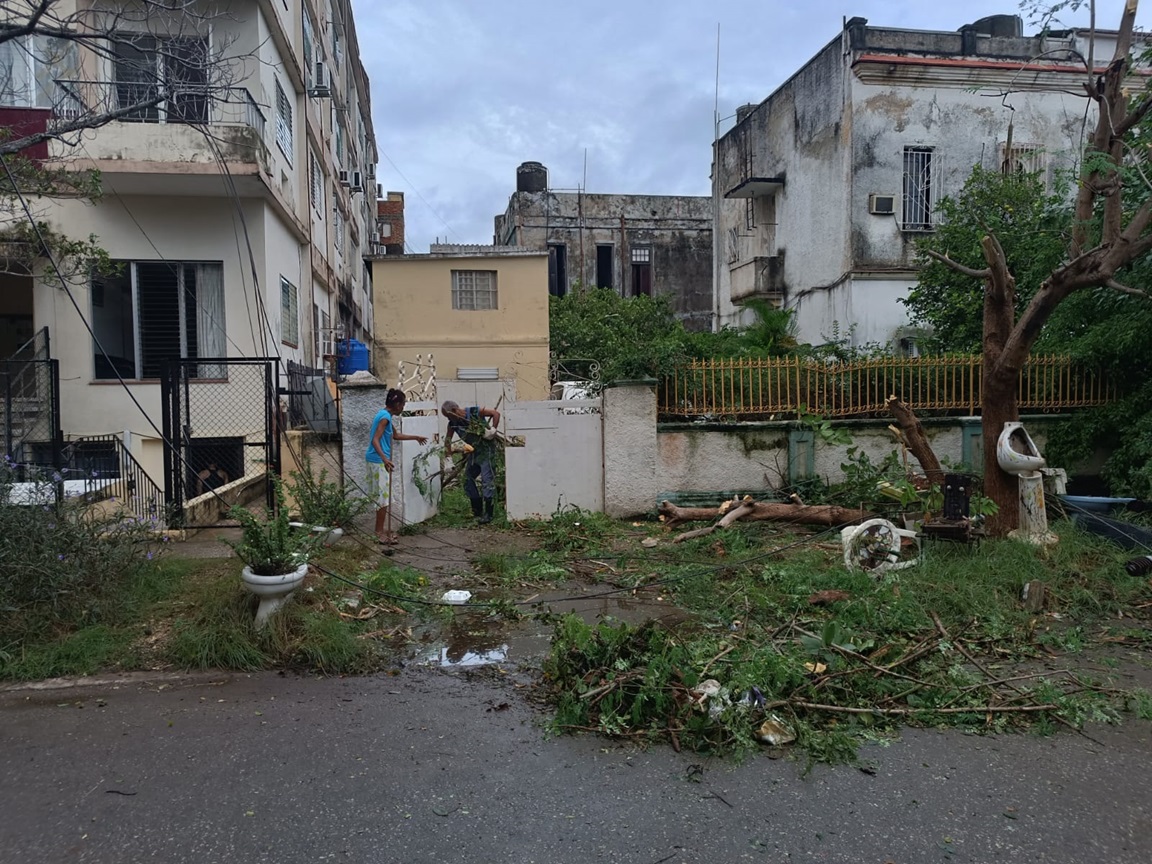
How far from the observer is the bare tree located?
280 inches

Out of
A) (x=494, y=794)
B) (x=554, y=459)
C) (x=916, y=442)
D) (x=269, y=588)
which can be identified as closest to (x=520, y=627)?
(x=269, y=588)

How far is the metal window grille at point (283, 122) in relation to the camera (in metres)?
12.9

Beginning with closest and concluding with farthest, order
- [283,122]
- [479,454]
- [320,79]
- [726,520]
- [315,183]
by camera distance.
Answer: [726,520] → [479,454] → [283,122] → [320,79] → [315,183]

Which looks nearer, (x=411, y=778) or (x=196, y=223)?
(x=411, y=778)

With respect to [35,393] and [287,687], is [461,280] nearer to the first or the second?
[35,393]

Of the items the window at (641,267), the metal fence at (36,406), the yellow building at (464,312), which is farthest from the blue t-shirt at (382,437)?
the window at (641,267)

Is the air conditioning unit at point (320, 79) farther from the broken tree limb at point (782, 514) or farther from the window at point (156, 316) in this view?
the broken tree limb at point (782, 514)

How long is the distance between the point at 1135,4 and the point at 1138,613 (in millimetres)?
5428

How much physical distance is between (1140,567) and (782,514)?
341 centimetres

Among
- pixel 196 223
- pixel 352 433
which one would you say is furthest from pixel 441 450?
pixel 196 223

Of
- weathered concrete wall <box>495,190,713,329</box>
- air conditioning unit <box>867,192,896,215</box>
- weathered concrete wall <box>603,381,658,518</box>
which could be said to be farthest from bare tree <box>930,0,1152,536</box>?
weathered concrete wall <box>495,190,713,329</box>

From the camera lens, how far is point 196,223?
1189cm

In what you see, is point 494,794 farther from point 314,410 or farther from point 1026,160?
point 1026,160

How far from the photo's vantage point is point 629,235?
33938 millimetres
